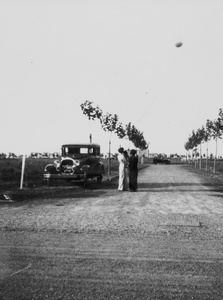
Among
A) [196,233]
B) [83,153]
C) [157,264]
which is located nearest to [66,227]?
[196,233]

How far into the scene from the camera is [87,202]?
10.7 m

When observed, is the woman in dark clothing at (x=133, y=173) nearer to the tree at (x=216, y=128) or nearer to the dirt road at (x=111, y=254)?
the dirt road at (x=111, y=254)

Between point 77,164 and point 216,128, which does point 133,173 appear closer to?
point 77,164

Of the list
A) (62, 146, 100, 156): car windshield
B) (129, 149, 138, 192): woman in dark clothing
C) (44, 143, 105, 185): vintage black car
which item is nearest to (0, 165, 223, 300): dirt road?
(129, 149, 138, 192): woman in dark clothing

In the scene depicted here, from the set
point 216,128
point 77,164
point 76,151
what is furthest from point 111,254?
point 216,128

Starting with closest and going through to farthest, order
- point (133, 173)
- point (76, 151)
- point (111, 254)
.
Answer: point (111, 254)
point (133, 173)
point (76, 151)

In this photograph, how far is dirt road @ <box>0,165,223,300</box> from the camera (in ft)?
11.7

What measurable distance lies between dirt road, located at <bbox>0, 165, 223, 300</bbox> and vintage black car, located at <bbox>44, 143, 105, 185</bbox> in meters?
7.88

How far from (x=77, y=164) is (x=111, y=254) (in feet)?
41.2

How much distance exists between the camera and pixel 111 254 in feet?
15.9

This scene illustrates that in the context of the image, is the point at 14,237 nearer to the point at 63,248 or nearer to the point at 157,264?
the point at 63,248

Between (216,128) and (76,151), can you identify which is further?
(216,128)

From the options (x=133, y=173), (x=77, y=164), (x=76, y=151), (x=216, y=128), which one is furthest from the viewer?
(x=216, y=128)

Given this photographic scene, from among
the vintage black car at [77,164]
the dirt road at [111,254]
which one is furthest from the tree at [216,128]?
the dirt road at [111,254]
